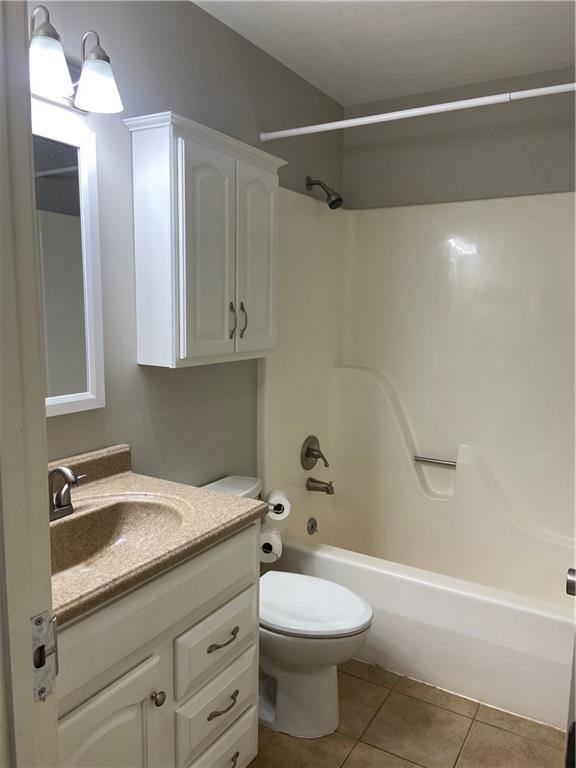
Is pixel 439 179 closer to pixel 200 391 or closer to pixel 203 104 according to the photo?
pixel 203 104

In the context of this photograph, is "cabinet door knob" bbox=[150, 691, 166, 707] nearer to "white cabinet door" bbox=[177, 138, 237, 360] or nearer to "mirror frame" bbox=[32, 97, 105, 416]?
"mirror frame" bbox=[32, 97, 105, 416]

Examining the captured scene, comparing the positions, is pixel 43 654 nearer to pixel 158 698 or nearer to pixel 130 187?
pixel 158 698

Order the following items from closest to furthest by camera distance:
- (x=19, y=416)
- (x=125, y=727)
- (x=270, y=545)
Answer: (x=19, y=416), (x=125, y=727), (x=270, y=545)

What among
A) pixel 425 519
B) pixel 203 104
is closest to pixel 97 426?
pixel 203 104

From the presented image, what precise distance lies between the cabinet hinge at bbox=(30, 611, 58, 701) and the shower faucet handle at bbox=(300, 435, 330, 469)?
225 centimetres

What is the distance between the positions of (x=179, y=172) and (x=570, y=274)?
6.04 ft

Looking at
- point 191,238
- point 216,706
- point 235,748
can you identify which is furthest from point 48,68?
point 235,748

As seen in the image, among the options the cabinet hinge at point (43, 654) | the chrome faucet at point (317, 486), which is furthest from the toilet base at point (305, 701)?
the cabinet hinge at point (43, 654)

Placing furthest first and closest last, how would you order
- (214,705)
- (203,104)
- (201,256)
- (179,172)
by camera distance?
(203,104) < (201,256) < (179,172) < (214,705)

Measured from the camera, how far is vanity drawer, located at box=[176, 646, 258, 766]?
1428 millimetres

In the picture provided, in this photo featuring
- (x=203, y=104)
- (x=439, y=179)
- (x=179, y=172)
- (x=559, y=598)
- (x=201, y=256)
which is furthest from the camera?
(x=439, y=179)

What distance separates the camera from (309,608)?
6.35 feet

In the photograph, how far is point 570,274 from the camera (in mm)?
2639

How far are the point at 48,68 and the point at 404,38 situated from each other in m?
1.49
